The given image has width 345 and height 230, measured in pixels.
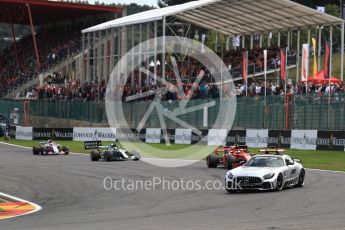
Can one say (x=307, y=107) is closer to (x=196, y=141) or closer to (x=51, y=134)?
(x=196, y=141)

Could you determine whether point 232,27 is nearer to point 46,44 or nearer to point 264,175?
point 46,44

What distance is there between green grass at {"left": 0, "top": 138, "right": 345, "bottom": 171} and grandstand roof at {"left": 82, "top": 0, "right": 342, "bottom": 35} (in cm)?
1106

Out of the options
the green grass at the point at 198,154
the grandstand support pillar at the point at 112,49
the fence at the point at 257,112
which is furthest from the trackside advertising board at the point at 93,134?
the grandstand support pillar at the point at 112,49

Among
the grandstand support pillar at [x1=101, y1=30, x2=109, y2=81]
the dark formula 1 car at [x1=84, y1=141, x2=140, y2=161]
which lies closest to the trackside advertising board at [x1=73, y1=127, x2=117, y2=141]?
the grandstand support pillar at [x1=101, y1=30, x2=109, y2=81]

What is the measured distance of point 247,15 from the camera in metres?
56.3

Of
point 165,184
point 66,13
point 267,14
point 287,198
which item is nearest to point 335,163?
point 165,184

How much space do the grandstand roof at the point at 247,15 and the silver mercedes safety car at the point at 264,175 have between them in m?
30.2

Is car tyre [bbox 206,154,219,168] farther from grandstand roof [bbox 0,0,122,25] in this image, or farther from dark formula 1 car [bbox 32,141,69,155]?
grandstand roof [bbox 0,0,122,25]

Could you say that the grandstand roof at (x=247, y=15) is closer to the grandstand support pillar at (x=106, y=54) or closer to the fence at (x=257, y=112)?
the grandstand support pillar at (x=106, y=54)

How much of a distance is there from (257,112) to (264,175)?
70.0 feet

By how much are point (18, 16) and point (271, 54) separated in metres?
33.7

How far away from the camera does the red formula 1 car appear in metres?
28.4

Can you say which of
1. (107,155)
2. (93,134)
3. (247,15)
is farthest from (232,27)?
(107,155)

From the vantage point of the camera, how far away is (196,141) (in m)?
46.0
